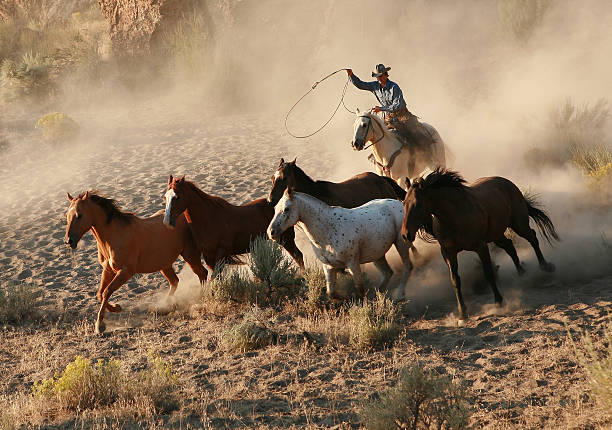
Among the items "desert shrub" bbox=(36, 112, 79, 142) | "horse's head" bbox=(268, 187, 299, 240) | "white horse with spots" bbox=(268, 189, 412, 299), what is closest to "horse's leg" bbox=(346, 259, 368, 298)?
"white horse with spots" bbox=(268, 189, 412, 299)

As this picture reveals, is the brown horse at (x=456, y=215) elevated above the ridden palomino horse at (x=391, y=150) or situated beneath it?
situated beneath

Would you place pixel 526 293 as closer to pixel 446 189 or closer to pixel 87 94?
pixel 446 189

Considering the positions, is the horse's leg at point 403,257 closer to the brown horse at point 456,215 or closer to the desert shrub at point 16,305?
the brown horse at point 456,215

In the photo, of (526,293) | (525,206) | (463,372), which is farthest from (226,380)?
(525,206)

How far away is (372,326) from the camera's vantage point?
6.43 meters

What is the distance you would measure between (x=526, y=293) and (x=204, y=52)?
16.4m

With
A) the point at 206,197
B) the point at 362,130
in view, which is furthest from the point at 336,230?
the point at 362,130

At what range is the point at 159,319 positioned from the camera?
26.1 ft

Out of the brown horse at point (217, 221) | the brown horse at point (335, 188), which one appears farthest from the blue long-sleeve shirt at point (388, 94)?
the brown horse at point (217, 221)

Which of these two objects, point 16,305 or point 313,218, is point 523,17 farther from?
point 16,305

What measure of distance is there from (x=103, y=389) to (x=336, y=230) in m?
2.85

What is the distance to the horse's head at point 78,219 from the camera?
24.0 feet

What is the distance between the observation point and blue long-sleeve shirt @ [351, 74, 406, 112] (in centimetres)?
1060

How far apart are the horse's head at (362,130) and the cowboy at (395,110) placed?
629 millimetres
